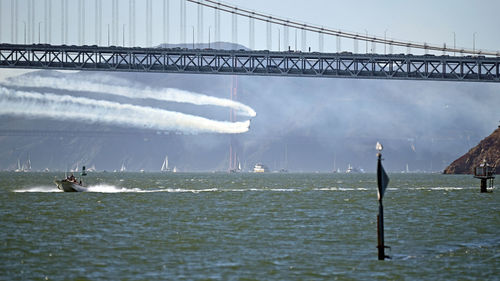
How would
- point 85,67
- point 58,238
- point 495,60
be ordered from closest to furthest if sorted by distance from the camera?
point 58,238, point 85,67, point 495,60

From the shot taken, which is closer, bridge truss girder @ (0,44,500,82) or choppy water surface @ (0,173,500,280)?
choppy water surface @ (0,173,500,280)

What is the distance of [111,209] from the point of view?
64500 millimetres

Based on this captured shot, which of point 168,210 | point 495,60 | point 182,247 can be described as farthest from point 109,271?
point 495,60

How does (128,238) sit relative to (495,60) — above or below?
below

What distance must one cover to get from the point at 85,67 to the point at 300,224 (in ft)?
308

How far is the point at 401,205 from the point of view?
71.3m

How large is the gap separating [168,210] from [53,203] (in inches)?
519

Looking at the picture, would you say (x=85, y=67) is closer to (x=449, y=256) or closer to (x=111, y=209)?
(x=111, y=209)

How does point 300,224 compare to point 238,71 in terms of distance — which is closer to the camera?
point 300,224

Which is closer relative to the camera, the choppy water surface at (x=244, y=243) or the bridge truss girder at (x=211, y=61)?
the choppy water surface at (x=244, y=243)

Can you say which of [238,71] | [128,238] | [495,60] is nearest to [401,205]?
[128,238]

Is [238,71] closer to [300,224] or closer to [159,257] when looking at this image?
[300,224]

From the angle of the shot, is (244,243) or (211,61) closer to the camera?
(244,243)

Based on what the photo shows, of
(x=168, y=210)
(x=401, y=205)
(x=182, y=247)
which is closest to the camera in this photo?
(x=182, y=247)
